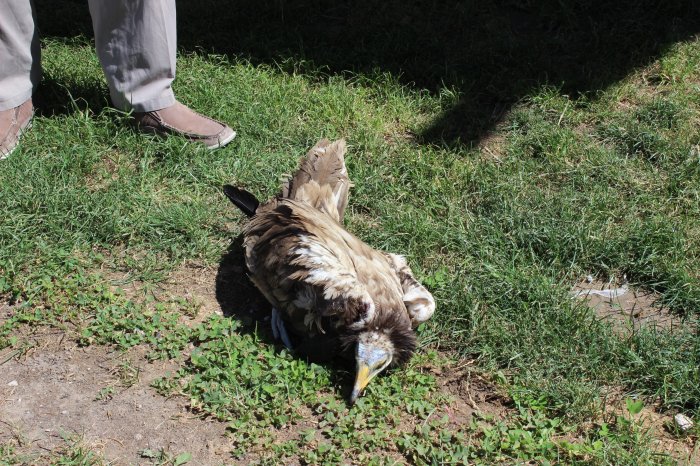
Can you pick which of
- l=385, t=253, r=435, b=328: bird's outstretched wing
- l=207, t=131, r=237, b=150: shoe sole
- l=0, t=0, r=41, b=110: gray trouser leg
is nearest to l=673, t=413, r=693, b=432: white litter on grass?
l=385, t=253, r=435, b=328: bird's outstretched wing

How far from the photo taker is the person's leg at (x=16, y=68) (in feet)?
15.9

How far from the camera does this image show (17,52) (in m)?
4.94

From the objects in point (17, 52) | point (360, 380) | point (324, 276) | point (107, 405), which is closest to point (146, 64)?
point (17, 52)

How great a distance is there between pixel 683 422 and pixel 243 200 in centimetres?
244

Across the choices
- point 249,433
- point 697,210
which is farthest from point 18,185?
point 697,210

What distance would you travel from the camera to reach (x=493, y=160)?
510cm

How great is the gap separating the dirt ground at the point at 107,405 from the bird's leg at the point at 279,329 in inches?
15.5

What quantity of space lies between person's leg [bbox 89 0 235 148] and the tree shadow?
108cm

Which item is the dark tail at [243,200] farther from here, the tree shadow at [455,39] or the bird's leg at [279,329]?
the tree shadow at [455,39]

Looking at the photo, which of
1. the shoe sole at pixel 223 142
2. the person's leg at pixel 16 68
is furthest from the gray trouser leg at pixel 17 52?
the shoe sole at pixel 223 142

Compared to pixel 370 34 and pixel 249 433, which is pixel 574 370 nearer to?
pixel 249 433

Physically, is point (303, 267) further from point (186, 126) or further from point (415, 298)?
point (186, 126)

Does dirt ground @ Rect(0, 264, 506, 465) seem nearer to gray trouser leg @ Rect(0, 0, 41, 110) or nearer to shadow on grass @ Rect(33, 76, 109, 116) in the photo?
gray trouser leg @ Rect(0, 0, 41, 110)

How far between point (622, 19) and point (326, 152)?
2938 millimetres
